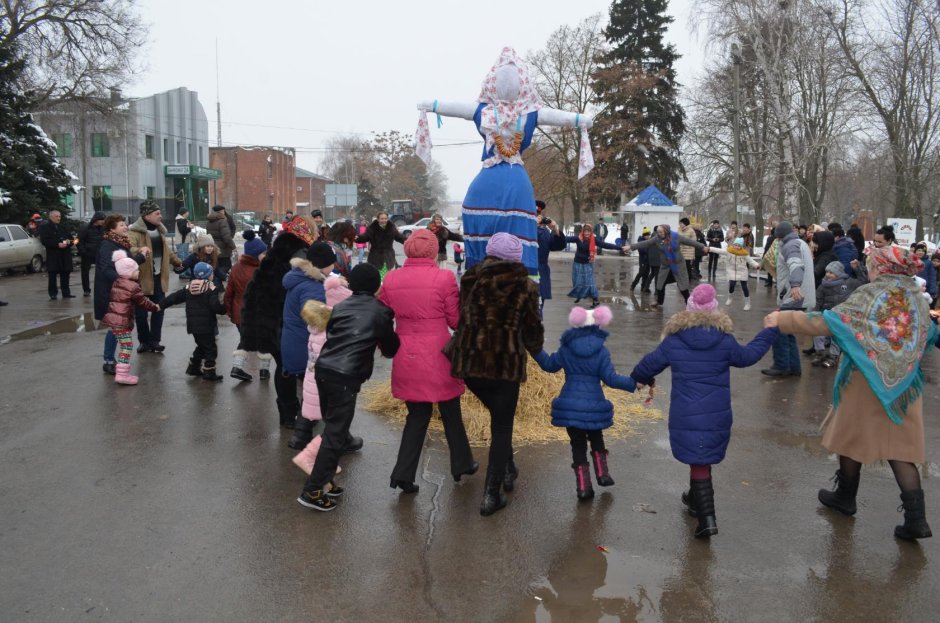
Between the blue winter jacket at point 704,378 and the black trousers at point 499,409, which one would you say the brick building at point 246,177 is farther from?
the blue winter jacket at point 704,378

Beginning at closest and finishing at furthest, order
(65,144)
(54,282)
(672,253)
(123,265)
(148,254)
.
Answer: (123,265) < (148,254) < (672,253) < (54,282) < (65,144)

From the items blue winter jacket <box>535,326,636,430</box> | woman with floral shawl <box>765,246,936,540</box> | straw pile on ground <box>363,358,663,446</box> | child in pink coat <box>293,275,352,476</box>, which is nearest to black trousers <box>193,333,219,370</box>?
straw pile on ground <box>363,358,663,446</box>

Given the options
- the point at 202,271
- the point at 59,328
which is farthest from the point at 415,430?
the point at 59,328

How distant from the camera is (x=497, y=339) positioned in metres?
4.91

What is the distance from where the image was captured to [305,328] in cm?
641

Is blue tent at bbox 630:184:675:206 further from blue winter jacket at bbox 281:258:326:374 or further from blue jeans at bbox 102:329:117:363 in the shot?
blue winter jacket at bbox 281:258:326:374

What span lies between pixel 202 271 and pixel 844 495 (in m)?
6.85

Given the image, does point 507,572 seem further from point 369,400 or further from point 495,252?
point 369,400

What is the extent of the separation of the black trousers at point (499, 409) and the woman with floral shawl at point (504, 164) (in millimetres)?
1958

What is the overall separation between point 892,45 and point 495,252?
3253 centimetres

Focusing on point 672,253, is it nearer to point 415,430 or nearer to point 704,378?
point 704,378

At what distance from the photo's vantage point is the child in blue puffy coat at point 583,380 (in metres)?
→ 5.11

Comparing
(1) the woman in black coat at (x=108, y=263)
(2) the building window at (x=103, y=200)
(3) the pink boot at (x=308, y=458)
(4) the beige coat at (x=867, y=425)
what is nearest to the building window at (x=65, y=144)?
(2) the building window at (x=103, y=200)

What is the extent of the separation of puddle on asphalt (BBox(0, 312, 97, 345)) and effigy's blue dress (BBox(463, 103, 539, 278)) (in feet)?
26.4
